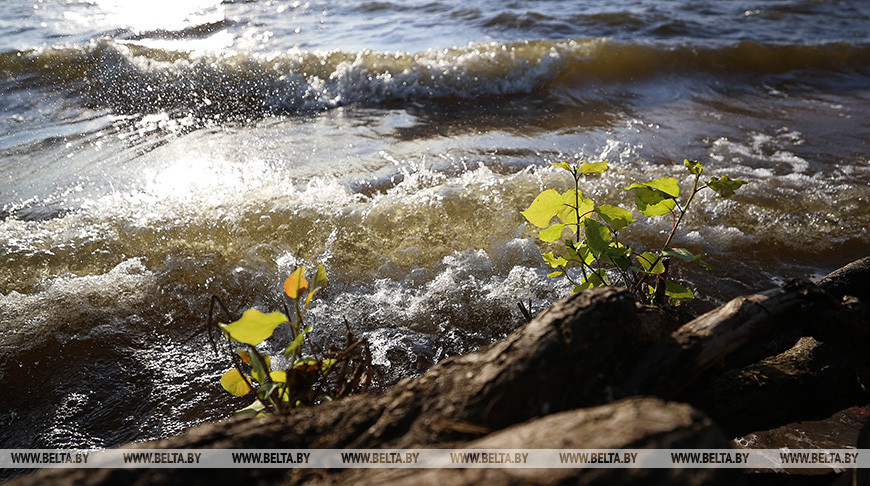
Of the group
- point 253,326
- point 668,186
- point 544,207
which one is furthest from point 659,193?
point 253,326

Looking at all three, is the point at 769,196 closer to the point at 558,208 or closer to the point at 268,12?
the point at 558,208

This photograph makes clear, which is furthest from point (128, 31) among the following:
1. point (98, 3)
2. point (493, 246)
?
point (493, 246)

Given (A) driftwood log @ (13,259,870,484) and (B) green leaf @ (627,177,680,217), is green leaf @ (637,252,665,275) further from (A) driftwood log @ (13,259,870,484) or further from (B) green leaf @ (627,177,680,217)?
(A) driftwood log @ (13,259,870,484)

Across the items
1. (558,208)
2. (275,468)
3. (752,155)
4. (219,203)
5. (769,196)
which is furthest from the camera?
(752,155)

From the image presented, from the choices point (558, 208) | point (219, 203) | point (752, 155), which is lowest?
point (752, 155)

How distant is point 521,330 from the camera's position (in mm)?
1025

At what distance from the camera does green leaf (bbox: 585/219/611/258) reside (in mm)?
1366

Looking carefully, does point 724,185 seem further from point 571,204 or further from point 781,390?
point 781,390

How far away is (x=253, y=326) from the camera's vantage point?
1.06 m

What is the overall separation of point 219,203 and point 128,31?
5723 mm

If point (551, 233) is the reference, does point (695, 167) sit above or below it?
above

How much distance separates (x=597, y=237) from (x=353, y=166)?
104 inches

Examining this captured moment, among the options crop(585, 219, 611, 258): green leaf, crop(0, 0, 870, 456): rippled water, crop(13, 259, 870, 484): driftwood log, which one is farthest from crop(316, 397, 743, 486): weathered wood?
crop(0, 0, 870, 456): rippled water

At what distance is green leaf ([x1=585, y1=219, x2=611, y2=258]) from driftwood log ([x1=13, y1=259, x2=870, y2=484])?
0.25 m
